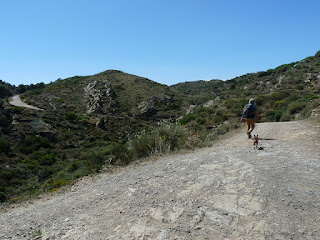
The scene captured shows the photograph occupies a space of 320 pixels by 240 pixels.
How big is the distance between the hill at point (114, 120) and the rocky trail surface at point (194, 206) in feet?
8.52

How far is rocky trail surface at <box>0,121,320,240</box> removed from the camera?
9.23 ft

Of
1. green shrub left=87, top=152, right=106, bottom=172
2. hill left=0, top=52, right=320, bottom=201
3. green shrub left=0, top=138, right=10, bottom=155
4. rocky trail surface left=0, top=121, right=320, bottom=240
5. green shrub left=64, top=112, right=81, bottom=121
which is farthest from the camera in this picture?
green shrub left=64, top=112, right=81, bottom=121

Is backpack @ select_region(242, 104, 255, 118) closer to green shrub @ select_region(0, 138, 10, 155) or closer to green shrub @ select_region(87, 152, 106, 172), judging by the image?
green shrub @ select_region(87, 152, 106, 172)

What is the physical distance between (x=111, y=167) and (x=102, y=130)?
124ft

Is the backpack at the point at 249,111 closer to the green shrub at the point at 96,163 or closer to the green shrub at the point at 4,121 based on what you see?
the green shrub at the point at 96,163

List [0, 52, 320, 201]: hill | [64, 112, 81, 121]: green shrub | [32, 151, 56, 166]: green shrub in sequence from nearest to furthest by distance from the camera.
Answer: [0, 52, 320, 201]: hill
[32, 151, 56, 166]: green shrub
[64, 112, 81, 121]: green shrub

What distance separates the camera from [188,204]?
11.4 feet

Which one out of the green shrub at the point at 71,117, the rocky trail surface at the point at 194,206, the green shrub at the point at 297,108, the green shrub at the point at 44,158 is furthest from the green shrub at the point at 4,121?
the green shrub at the point at 297,108

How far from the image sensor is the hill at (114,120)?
9.14 m

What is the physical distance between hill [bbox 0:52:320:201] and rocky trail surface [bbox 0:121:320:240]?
260cm

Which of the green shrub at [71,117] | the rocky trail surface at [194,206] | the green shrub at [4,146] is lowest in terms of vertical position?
the green shrub at [4,146]

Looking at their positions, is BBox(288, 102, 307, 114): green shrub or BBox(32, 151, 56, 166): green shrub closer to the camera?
BBox(288, 102, 307, 114): green shrub

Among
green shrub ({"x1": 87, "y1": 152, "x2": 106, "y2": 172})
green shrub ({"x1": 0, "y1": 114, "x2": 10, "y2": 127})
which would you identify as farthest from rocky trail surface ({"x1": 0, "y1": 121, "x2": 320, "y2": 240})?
green shrub ({"x1": 0, "y1": 114, "x2": 10, "y2": 127})

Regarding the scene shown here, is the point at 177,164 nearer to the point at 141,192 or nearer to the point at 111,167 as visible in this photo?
the point at 141,192
